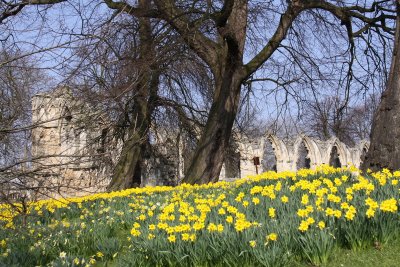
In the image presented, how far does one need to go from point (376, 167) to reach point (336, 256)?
3.71m

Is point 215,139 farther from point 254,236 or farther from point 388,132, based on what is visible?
point 254,236

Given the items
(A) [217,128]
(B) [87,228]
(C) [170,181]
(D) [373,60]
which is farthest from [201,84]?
(B) [87,228]

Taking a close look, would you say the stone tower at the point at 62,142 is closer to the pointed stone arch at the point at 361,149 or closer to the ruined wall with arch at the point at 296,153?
the ruined wall with arch at the point at 296,153

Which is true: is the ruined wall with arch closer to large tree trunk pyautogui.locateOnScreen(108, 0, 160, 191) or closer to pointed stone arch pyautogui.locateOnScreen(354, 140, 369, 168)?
pointed stone arch pyautogui.locateOnScreen(354, 140, 369, 168)

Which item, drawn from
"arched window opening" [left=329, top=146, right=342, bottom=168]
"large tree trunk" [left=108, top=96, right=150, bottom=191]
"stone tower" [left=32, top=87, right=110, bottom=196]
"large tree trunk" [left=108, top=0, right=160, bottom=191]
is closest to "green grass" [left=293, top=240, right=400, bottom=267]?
"stone tower" [left=32, top=87, right=110, bottom=196]

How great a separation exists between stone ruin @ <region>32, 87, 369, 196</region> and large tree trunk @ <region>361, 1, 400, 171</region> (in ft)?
1.42

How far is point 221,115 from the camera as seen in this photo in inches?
424

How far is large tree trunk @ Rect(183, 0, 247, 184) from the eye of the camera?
1075cm

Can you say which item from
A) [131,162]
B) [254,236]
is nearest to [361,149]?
[131,162]

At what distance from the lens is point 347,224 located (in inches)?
175

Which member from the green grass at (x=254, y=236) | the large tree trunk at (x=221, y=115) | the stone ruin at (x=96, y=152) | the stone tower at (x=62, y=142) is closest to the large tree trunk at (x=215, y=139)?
the large tree trunk at (x=221, y=115)

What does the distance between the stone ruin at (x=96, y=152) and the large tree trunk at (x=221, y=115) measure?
1695 mm

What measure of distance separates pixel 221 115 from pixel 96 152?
275 centimetres

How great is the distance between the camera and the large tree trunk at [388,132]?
24.7ft
